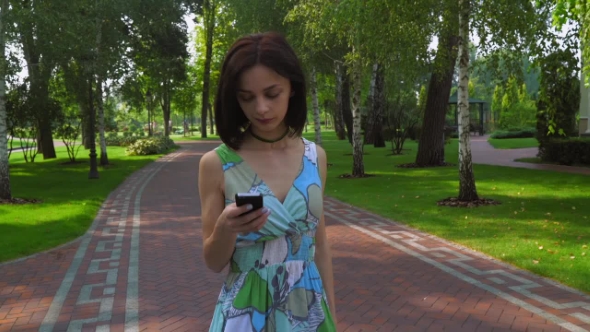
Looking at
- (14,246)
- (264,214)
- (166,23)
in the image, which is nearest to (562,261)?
(264,214)

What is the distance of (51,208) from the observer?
12227 millimetres

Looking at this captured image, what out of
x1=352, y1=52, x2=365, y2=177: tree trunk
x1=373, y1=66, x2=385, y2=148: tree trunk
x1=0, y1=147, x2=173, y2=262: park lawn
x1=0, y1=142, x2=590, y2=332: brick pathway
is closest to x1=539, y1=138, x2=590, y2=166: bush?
x1=352, y1=52, x2=365, y2=177: tree trunk

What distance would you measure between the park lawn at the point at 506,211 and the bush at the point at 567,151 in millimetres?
2621

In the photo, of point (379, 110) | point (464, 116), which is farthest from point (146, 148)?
point (464, 116)

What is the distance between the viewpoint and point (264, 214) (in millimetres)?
1435

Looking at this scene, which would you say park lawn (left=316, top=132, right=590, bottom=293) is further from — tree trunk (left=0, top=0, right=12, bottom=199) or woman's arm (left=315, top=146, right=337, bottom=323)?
tree trunk (left=0, top=0, right=12, bottom=199)

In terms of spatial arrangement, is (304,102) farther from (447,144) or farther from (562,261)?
(447,144)

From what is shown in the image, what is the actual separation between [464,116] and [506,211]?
2.17 metres

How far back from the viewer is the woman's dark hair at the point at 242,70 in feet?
5.51

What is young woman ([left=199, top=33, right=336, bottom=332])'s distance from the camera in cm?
168

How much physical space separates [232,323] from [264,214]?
0.49 metres

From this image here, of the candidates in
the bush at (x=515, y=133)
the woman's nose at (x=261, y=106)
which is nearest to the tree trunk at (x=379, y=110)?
the bush at (x=515, y=133)

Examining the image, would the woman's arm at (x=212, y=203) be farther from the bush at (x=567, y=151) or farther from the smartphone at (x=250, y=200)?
the bush at (x=567, y=151)

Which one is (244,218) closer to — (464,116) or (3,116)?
(464,116)
